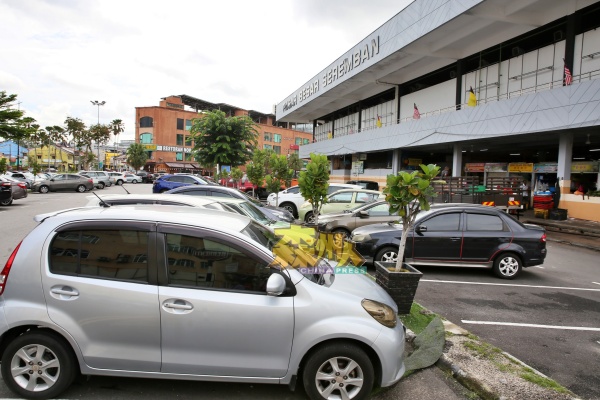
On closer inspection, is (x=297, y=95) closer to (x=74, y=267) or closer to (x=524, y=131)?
(x=524, y=131)

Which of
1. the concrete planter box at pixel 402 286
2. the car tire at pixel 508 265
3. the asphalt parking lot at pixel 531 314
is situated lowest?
the asphalt parking lot at pixel 531 314

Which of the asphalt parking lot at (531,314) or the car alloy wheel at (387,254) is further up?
the car alloy wheel at (387,254)

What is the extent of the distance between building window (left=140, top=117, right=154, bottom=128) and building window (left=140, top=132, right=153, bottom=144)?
1.52m

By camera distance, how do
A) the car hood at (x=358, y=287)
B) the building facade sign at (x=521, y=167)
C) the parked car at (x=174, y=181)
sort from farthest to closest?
the parked car at (x=174, y=181)
the building facade sign at (x=521, y=167)
the car hood at (x=358, y=287)

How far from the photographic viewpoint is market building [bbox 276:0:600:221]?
16.6 metres

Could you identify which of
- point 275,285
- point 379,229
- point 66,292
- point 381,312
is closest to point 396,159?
point 379,229

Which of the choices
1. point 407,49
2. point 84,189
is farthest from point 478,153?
Answer: point 84,189

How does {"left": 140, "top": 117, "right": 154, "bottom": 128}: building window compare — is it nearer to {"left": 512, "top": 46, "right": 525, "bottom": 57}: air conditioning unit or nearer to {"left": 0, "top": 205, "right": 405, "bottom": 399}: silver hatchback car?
{"left": 512, "top": 46, "right": 525, "bottom": 57}: air conditioning unit

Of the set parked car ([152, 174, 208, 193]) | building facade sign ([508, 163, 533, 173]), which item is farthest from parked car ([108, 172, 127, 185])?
building facade sign ([508, 163, 533, 173])

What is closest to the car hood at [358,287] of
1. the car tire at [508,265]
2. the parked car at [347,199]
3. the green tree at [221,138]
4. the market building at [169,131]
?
the car tire at [508,265]

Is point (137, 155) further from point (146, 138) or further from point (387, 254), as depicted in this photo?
point (387, 254)

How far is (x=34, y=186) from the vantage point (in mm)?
29750

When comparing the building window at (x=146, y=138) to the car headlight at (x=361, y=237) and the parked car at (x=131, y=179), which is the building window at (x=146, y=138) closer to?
the parked car at (x=131, y=179)

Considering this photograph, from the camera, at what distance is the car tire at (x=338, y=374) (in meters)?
3.09
